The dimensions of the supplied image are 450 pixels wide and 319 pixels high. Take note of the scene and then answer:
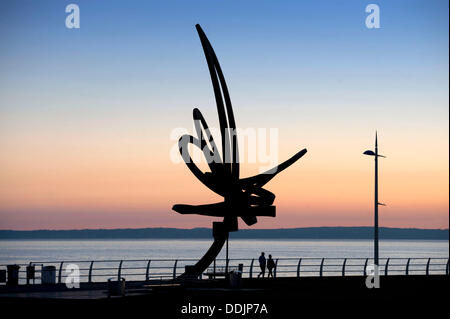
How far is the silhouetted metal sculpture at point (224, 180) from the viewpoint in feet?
105

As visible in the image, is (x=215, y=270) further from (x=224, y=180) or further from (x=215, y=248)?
(x=224, y=180)

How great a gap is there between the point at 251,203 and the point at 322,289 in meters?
4.91

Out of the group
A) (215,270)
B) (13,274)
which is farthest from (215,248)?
(13,274)

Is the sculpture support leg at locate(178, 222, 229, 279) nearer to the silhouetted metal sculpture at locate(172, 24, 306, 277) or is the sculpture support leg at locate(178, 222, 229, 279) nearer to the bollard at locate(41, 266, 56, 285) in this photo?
the silhouetted metal sculpture at locate(172, 24, 306, 277)

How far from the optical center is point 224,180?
3206 cm

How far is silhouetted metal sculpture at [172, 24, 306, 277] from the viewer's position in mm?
32156

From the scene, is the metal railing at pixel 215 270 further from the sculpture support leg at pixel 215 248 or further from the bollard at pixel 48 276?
the sculpture support leg at pixel 215 248

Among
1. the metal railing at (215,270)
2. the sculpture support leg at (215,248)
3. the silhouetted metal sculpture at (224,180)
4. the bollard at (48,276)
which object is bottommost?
the metal railing at (215,270)

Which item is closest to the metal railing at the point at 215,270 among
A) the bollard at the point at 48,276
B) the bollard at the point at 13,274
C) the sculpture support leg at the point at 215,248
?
the bollard at the point at 48,276

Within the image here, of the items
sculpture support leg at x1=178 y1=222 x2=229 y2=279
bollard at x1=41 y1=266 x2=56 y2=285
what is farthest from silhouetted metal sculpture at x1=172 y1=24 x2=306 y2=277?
bollard at x1=41 y1=266 x2=56 y2=285
